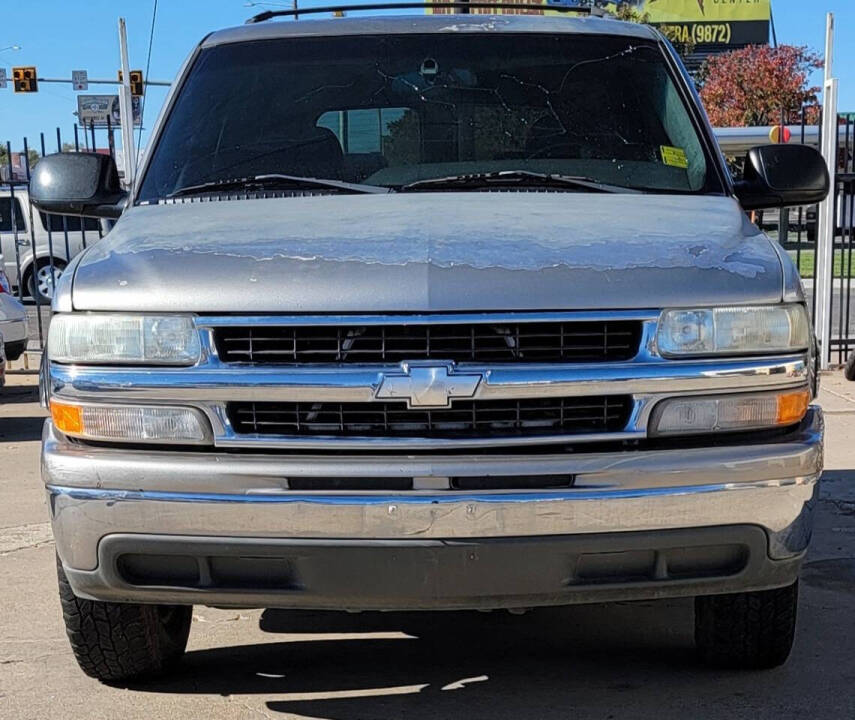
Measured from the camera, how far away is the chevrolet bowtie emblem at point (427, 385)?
312 cm

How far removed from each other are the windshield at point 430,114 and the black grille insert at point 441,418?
1097 mm

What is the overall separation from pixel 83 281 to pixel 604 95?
1995 mm

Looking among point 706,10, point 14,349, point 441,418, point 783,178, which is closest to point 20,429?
point 14,349

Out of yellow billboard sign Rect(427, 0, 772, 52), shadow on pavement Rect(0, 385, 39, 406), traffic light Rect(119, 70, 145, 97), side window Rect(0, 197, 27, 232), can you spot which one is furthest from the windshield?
yellow billboard sign Rect(427, 0, 772, 52)

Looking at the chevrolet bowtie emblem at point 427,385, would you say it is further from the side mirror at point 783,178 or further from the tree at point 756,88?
the tree at point 756,88

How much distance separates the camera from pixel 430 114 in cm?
447

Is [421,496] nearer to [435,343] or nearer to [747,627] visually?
[435,343]

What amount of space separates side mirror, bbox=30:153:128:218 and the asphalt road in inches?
55.7

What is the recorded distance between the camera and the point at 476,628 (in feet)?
14.6

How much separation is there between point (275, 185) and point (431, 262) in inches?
42.5

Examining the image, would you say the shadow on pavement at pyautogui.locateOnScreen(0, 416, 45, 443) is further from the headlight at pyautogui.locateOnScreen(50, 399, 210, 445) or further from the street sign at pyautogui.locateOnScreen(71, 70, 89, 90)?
the street sign at pyautogui.locateOnScreen(71, 70, 89, 90)

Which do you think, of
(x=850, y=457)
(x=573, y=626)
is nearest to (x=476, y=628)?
(x=573, y=626)

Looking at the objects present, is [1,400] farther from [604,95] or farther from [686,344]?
[686,344]

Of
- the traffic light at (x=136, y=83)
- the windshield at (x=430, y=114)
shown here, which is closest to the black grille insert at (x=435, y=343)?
the windshield at (x=430, y=114)
